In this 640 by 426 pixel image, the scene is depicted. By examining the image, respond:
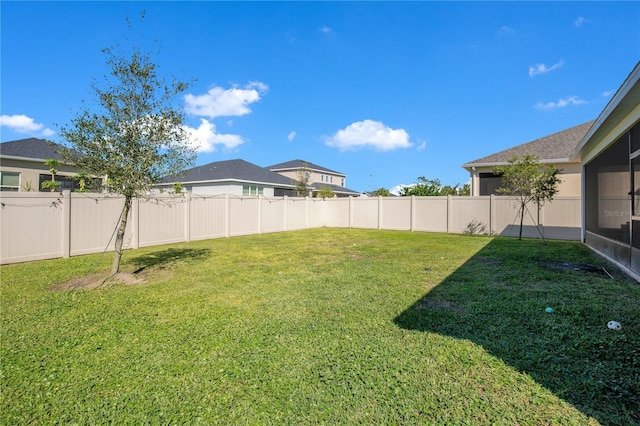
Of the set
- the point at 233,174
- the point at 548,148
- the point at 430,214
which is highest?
the point at 548,148

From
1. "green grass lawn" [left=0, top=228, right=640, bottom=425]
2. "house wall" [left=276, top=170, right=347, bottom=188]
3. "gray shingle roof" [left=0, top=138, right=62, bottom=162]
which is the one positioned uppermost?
"house wall" [left=276, top=170, right=347, bottom=188]

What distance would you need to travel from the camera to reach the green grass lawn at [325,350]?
6.79 feet

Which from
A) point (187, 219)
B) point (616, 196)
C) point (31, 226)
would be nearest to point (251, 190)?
point (187, 219)

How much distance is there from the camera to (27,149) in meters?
14.6

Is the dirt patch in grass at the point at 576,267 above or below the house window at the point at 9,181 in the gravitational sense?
below

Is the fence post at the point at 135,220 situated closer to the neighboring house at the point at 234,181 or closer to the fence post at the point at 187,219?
the fence post at the point at 187,219

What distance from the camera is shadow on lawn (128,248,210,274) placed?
7.03 metres

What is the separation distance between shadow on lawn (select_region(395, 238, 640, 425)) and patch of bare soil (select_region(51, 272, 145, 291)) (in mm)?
4836

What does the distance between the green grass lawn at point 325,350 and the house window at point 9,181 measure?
1171 cm

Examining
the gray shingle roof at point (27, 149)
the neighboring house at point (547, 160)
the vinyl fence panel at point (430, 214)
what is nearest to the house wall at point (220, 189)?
the gray shingle roof at point (27, 149)

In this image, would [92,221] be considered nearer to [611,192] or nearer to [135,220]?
[135,220]

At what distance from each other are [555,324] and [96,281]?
6.89 meters

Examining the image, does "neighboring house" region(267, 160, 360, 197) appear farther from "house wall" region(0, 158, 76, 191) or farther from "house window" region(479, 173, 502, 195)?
"house wall" region(0, 158, 76, 191)

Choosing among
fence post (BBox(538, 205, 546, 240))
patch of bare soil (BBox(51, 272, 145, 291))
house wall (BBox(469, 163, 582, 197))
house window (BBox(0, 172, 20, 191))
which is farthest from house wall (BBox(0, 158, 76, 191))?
house wall (BBox(469, 163, 582, 197))
